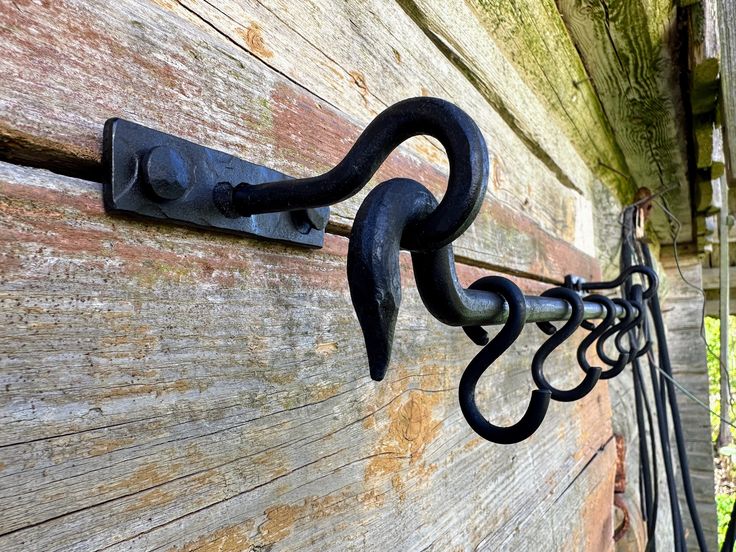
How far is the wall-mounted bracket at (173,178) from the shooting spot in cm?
28

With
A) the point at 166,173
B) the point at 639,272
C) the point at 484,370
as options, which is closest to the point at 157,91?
the point at 166,173

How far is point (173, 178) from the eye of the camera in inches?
12.0

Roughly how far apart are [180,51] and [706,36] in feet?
3.19

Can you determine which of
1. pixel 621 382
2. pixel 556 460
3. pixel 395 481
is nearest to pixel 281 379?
pixel 395 481

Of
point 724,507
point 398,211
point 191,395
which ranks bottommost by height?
point 724,507

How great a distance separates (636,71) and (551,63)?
0.76 ft

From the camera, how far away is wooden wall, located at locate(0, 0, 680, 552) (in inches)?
10.1

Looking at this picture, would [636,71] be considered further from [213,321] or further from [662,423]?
[213,321]

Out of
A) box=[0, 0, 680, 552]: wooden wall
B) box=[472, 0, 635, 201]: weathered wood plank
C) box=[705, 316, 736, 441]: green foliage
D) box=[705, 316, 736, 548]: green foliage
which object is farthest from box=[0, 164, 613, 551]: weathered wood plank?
box=[705, 316, 736, 441]: green foliage

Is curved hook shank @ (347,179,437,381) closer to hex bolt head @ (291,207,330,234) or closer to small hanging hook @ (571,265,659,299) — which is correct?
hex bolt head @ (291,207,330,234)

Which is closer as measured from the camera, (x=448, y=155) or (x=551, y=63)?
(x=448, y=155)

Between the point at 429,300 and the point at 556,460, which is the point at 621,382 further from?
the point at 429,300

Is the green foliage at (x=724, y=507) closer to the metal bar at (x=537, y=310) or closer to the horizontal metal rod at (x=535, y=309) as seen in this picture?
the horizontal metal rod at (x=535, y=309)

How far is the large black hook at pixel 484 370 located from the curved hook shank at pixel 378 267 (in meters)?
0.12
